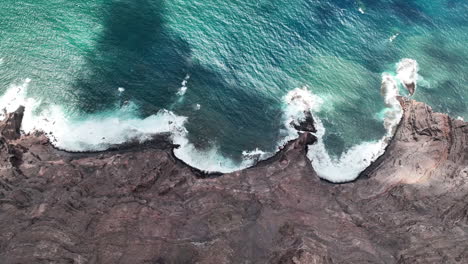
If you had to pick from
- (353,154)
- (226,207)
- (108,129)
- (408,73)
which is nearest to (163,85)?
(108,129)

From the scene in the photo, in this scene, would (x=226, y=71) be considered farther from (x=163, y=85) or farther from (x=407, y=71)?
(x=407, y=71)

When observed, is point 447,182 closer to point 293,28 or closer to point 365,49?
point 365,49

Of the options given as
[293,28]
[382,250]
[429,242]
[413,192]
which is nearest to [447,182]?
[413,192]

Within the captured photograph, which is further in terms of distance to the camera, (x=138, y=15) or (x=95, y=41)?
(x=138, y=15)

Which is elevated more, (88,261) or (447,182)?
(447,182)

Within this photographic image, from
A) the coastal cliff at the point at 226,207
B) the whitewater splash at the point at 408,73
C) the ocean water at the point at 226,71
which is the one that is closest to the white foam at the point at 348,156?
the ocean water at the point at 226,71

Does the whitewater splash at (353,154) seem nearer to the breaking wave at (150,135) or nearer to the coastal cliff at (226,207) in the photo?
the breaking wave at (150,135)
